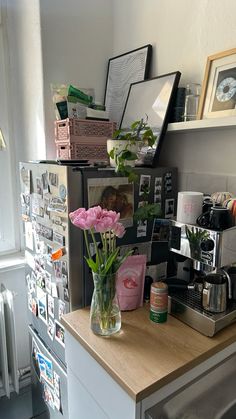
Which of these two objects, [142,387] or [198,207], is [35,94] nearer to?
[198,207]

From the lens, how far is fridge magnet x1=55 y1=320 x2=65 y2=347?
3.86 feet

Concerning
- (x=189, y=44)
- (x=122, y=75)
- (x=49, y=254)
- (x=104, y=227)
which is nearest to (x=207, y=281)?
(x=104, y=227)

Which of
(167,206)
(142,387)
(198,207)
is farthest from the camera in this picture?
(167,206)

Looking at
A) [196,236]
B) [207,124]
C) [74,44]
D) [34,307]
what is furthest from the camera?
[74,44]

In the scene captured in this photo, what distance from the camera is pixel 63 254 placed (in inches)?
43.0

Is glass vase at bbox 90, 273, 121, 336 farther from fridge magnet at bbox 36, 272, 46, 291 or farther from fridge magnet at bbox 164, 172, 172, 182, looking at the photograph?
fridge magnet at bbox 164, 172, 172, 182

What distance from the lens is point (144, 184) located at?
1198 mm

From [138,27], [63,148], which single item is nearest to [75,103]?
[63,148]

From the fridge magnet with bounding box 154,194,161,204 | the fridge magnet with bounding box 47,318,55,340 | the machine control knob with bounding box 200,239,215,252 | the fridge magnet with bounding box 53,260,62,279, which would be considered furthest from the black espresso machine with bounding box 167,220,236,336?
the fridge magnet with bounding box 47,318,55,340

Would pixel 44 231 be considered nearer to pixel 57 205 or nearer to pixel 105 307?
pixel 57 205

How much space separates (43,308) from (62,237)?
44 cm

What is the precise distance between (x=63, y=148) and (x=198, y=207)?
695mm

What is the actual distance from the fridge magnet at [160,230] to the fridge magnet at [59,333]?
0.52m

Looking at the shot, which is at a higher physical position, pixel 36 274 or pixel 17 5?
pixel 17 5
